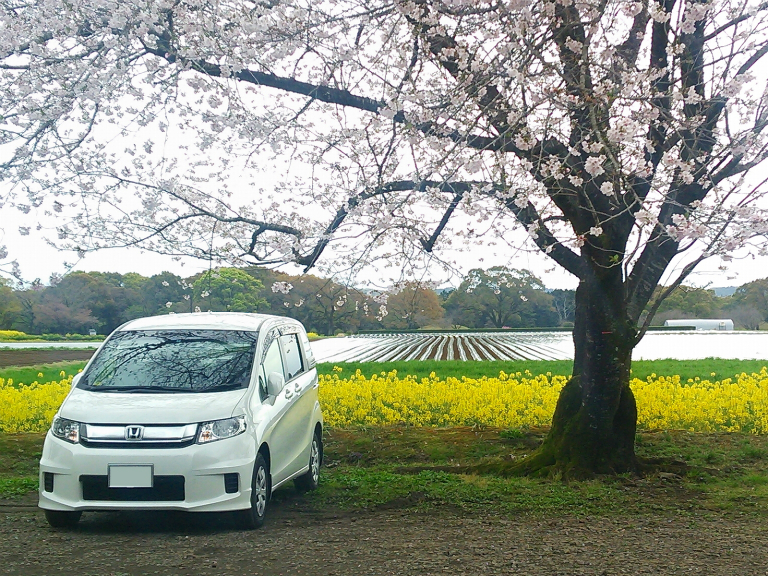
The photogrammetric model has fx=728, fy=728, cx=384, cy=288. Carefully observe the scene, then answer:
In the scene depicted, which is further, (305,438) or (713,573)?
(305,438)

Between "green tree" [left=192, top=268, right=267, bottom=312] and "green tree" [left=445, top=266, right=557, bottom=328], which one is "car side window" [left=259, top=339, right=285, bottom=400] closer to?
"green tree" [left=445, top=266, right=557, bottom=328]

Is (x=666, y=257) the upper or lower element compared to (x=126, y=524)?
upper

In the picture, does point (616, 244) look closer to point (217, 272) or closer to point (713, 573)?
point (713, 573)

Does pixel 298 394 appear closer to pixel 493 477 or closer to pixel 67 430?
pixel 67 430

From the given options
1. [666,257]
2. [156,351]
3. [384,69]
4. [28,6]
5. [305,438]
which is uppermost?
[28,6]

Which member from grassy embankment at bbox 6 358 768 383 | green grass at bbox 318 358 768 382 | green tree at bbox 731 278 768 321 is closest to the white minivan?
grassy embankment at bbox 6 358 768 383

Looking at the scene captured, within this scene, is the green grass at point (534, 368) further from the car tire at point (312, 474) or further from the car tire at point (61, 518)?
the car tire at point (61, 518)

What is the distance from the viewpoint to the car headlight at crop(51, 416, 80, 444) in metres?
5.30

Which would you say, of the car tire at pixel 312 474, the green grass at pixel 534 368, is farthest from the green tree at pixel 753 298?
the car tire at pixel 312 474

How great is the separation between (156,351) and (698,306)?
5492cm

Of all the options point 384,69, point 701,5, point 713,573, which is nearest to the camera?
point 713,573

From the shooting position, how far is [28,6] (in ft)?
23.5

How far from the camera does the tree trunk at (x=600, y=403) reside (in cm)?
784

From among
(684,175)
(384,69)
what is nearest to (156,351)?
(384,69)
